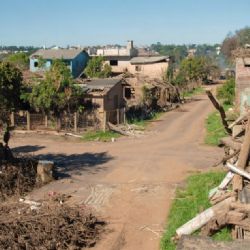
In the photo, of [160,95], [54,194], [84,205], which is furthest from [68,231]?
[160,95]

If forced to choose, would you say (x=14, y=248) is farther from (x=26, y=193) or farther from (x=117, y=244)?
(x=26, y=193)

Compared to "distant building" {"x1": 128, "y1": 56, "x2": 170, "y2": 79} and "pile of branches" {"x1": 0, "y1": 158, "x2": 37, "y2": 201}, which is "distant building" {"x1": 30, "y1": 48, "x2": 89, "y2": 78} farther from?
"pile of branches" {"x1": 0, "y1": 158, "x2": 37, "y2": 201}

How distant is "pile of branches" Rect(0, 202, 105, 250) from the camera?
1055cm

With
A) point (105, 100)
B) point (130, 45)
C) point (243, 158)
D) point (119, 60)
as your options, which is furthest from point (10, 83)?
point (130, 45)

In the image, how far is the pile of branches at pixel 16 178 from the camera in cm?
1438

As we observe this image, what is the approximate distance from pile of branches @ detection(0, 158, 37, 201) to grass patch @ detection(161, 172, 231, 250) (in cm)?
471

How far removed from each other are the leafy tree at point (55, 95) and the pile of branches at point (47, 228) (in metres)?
12.5

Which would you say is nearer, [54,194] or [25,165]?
[54,194]

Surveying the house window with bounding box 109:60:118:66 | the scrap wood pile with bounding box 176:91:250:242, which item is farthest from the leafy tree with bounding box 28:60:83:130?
the house window with bounding box 109:60:118:66

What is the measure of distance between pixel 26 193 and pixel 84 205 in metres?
2.30

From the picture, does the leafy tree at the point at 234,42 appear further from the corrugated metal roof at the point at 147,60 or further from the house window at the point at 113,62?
the house window at the point at 113,62

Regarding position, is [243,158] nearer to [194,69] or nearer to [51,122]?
[51,122]

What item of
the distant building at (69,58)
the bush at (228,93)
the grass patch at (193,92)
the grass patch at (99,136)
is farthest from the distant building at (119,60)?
the grass patch at (99,136)

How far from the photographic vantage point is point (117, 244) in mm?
11188
